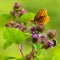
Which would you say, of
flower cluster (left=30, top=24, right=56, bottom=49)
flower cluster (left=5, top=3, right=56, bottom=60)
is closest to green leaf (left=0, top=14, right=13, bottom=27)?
flower cluster (left=5, top=3, right=56, bottom=60)

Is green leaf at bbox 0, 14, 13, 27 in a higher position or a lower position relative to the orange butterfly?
lower

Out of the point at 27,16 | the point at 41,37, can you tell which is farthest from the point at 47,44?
the point at 27,16

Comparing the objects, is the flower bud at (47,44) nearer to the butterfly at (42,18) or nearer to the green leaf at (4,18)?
the butterfly at (42,18)

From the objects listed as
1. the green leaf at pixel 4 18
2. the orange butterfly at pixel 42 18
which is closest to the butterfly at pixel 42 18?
the orange butterfly at pixel 42 18

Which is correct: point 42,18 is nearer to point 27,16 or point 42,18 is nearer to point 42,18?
point 42,18

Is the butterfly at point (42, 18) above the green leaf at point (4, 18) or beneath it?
above

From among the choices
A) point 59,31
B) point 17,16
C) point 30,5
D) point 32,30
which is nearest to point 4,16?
point 17,16

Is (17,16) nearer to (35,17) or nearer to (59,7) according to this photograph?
(35,17)

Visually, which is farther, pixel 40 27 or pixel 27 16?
pixel 27 16

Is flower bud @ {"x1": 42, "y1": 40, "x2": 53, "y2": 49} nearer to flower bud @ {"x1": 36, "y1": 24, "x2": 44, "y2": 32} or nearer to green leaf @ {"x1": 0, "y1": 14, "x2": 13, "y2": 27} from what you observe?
flower bud @ {"x1": 36, "y1": 24, "x2": 44, "y2": 32}
